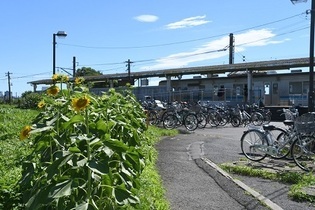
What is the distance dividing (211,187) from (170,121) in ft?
34.1

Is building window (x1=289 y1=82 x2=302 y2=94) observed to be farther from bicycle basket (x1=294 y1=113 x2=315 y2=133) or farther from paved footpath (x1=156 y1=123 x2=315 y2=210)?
bicycle basket (x1=294 y1=113 x2=315 y2=133)

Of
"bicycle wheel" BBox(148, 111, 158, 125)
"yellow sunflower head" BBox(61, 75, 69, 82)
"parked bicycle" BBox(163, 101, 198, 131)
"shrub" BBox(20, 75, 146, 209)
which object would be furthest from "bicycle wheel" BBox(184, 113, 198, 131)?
"shrub" BBox(20, 75, 146, 209)

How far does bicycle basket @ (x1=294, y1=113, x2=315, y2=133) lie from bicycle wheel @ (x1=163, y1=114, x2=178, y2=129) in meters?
8.65

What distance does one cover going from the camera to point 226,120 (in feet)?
59.9

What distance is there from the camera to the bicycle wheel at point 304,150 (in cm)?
732

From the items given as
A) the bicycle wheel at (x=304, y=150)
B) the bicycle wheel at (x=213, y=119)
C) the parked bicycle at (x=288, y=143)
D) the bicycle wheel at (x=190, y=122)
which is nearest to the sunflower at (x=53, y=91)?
the parked bicycle at (x=288, y=143)

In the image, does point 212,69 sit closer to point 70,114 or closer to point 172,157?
point 172,157

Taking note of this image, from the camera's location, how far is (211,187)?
574cm

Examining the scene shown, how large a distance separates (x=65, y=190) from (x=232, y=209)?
2.92 metres

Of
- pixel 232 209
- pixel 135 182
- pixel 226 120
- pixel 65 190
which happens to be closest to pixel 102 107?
pixel 135 182

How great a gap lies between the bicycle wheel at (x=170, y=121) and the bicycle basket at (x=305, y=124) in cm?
865

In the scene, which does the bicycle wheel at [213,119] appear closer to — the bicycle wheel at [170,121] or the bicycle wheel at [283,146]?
the bicycle wheel at [170,121]

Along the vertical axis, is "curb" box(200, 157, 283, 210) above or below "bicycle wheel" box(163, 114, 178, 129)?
below

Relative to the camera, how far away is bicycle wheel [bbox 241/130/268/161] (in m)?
7.98
